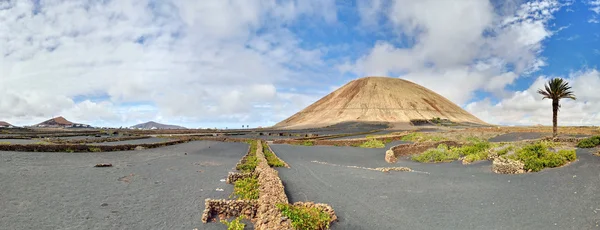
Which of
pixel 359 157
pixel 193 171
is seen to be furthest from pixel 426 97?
pixel 193 171

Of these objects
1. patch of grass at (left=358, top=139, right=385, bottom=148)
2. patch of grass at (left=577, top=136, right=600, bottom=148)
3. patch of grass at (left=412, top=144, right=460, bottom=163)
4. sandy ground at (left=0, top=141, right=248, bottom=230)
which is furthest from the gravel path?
patch of grass at (left=358, top=139, right=385, bottom=148)

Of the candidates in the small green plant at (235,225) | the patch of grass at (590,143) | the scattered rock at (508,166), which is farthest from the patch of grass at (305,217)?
the patch of grass at (590,143)

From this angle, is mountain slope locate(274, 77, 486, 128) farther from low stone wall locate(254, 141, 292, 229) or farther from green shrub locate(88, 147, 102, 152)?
low stone wall locate(254, 141, 292, 229)

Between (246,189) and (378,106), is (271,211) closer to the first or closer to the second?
(246,189)

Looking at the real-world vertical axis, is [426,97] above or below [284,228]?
above

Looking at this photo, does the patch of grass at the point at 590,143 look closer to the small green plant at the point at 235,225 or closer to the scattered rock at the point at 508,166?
the scattered rock at the point at 508,166

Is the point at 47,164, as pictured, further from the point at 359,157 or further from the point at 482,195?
the point at 482,195

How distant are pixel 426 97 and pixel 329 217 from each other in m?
187

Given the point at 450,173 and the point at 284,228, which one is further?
the point at 450,173

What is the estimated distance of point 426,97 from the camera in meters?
183

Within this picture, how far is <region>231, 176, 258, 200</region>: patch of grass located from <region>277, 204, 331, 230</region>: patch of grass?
3660 mm

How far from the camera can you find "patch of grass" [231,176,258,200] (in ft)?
45.6

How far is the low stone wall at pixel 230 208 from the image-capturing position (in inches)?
454

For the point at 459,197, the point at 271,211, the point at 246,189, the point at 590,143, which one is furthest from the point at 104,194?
the point at 590,143
